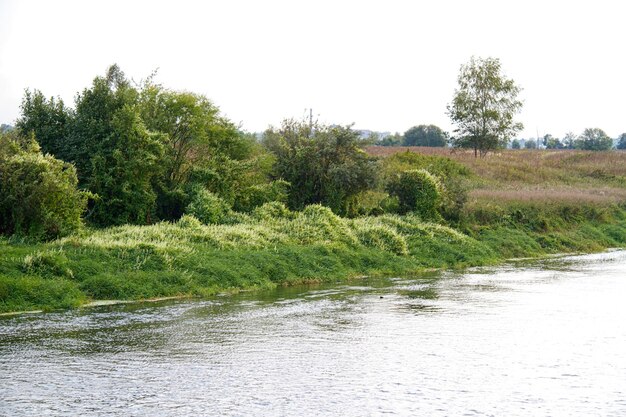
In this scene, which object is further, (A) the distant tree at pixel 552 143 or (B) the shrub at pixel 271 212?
(A) the distant tree at pixel 552 143

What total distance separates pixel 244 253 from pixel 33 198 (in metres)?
6.89

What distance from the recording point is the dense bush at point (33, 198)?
24.7 metres

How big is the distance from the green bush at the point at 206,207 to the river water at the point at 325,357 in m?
8.13

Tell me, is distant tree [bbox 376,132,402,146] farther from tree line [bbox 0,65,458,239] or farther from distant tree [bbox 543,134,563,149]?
tree line [bbox 0,65,458,239]

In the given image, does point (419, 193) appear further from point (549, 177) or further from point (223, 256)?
point (549, 177)

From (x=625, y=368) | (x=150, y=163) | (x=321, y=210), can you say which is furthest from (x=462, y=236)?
(x=625, y=368)

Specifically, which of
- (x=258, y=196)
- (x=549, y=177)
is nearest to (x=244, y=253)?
(x=258, y=196)

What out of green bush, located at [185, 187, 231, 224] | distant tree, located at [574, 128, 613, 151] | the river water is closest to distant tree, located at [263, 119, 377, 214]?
green bush, located at [185, 187, 231, 224]

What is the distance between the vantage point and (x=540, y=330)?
18.4 m

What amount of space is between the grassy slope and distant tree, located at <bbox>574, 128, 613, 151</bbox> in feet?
244

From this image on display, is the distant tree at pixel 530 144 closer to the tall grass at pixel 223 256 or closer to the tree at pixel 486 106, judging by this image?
the tree at pixel 486 106

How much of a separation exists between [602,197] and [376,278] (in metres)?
29.2

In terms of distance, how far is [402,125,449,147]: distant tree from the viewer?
12562cm

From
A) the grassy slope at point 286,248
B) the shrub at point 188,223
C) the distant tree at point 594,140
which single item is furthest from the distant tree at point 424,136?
the shrub at point 188,223
